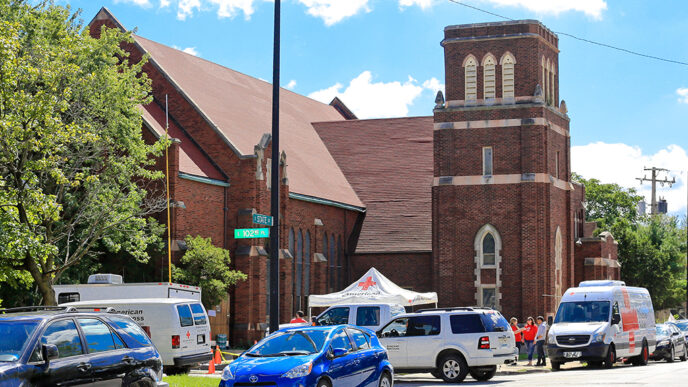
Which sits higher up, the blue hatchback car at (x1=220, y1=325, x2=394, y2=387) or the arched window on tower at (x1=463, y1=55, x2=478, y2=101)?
the arched window on tower at (x1=463, y1=55, x2=478, y2=101)

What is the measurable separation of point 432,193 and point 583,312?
16082 millimetres

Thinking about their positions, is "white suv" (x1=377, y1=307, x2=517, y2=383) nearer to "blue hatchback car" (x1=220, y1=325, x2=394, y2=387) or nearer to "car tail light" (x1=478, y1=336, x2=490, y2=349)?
"car tail light" (x1=478, y1=336, x2=490, y2=349)

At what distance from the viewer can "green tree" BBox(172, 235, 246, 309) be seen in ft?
113

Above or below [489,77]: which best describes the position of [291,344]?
below

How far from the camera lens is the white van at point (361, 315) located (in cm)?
2722

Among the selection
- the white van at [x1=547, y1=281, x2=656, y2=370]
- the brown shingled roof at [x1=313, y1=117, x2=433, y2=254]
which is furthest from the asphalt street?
the brown shingled roof at [x1=313, y1=117, x2=433, y2=254]

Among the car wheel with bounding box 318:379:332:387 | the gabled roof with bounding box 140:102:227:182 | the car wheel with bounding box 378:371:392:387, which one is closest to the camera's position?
the car wheel with bounding box 318:379:332:387

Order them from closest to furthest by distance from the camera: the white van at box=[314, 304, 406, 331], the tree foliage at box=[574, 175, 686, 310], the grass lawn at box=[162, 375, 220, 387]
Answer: the grass lawn at box=[162, 375, 220, 387]
the white van at box=[314, 304, 406, 331]
the tree foliage at box=[574, 175, 686, 310]

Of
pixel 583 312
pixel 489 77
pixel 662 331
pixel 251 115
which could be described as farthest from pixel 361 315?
pixel 489 77

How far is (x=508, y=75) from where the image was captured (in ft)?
147

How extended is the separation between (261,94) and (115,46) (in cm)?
2188

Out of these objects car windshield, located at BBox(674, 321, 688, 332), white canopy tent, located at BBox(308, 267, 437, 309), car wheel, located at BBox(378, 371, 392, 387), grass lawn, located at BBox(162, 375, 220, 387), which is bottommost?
car windshield, located at BBox(674, 321, 688, 332)

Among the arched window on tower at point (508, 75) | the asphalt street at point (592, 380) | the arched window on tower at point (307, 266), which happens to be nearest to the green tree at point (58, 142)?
the asphalt street at point (592, 380)

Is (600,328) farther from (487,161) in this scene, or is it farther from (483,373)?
(487,161)
